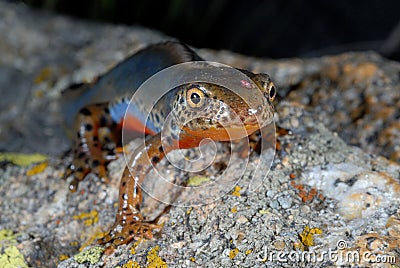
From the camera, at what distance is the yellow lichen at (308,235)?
3.69 m

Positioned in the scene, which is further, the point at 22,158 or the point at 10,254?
the point at 22,158

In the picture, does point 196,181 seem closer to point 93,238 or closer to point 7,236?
point 93,238

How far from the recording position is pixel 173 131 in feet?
15.3

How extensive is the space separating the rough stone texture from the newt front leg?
149 millimetres

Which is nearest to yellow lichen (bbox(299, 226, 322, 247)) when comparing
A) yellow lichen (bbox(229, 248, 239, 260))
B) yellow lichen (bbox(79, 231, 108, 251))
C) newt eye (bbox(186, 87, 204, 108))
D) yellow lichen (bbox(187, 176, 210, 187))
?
yellow lichen (bbox(229, 248, 239, 260))

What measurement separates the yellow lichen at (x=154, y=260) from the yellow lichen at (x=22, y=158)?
192 centimetres

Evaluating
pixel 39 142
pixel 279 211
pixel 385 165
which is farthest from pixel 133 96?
pixel 385 165

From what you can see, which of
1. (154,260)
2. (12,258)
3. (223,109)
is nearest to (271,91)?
(223,109)

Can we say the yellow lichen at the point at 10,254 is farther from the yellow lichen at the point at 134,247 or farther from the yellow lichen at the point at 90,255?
the yellow lichen at the point at 134,247

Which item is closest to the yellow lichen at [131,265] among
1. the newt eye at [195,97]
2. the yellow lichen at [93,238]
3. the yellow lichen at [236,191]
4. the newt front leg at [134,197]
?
the newt front leg at [134,197]

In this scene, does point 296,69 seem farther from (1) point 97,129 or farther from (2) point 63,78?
(2) point 63,78

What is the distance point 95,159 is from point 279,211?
6.55ft

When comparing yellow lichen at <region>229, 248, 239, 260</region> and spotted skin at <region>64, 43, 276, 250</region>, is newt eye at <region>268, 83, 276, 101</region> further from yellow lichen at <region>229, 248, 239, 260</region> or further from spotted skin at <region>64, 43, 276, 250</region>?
yellow lichen at <region>229, 248, 239, 260</region>

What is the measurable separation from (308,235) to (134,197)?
1.51m
